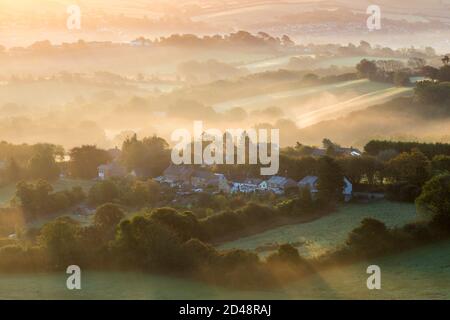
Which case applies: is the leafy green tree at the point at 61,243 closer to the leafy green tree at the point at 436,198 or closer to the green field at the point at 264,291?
the green field at the point at 264,291

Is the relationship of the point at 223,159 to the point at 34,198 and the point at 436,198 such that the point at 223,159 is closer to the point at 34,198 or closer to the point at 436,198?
the point at 34,198

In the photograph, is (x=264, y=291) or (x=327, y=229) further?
(x=327, y=229)

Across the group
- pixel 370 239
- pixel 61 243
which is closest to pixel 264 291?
pixel 370 239

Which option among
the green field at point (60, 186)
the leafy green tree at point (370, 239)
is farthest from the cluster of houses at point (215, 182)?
the leafy green tree at point (370, 239)

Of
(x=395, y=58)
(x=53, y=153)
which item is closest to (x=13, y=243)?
(x=53, y=153)

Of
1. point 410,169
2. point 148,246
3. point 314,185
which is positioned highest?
point 410,169

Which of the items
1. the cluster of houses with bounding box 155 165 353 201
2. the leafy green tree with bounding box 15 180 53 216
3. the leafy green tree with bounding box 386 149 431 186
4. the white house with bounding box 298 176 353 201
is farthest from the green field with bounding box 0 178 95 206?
the leafy green tree with bounding box 386 149 431 186

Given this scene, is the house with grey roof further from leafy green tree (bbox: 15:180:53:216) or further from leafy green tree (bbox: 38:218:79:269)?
leafy green tree (bbox: 38:218:79:269)
